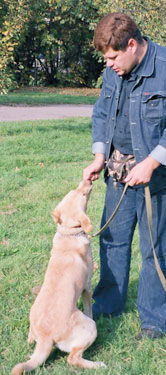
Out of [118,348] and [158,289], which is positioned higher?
[158,289]

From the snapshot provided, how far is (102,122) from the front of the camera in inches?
161

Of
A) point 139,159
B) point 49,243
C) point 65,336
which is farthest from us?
point 49,243

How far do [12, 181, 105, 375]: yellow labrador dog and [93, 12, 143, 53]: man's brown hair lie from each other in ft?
4.14

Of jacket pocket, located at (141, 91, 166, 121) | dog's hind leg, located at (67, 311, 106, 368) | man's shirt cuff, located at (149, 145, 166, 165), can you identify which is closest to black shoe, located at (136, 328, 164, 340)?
dog's hind leg, located at (67, 311, 106, 368)

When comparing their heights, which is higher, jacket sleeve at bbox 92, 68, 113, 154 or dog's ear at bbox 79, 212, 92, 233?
jacket sleeve at bbox 92, 68, 113, 154

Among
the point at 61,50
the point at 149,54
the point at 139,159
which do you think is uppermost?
the point at 149,54

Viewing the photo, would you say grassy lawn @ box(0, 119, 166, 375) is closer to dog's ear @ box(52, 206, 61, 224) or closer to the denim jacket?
dog's ear @ box(52, 206, 61, 224)

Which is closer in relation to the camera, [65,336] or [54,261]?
[65,336]

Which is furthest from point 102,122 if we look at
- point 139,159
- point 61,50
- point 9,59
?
point 61,50

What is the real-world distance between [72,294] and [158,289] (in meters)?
0.81

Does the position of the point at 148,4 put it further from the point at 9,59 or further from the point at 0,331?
the point at 0,331

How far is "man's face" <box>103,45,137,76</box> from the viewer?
3499mm

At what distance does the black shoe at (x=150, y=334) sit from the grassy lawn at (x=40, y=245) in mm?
57

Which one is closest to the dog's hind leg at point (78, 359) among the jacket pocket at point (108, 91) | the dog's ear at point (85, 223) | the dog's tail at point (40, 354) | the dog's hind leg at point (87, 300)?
the dog's tail at point (40, 354)
